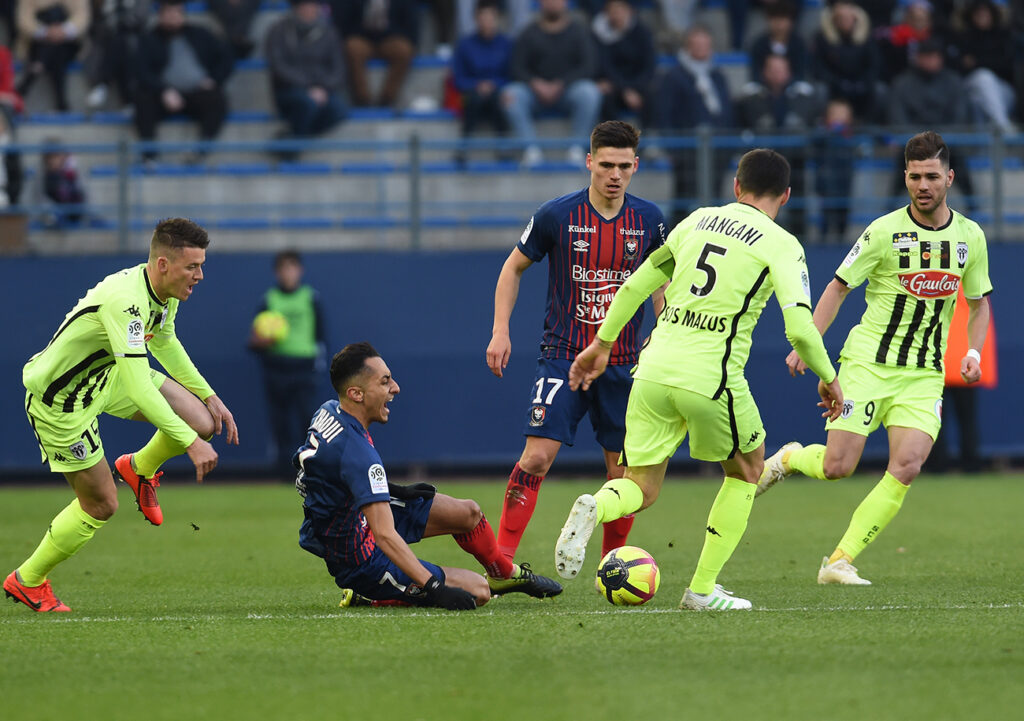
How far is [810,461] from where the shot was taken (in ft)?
26.8

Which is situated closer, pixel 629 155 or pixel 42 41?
pixel 629 155

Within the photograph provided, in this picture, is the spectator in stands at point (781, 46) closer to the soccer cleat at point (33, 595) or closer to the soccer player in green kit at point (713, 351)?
the soccer player in green kit at point (713, 351)

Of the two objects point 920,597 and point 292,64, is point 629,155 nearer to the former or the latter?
point 920,597

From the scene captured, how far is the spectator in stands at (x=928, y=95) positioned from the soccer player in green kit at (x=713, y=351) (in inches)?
426

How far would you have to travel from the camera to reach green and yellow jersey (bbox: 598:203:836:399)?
6477 mm

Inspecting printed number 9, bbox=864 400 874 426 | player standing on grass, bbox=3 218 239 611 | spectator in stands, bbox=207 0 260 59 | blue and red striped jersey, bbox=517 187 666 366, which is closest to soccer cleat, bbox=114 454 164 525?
player standing on grass, bbox=3 218 239 611

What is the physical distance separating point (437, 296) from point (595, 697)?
443 inches

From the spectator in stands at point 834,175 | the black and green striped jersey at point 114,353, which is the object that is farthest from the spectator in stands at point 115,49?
the black and green striped jersey at point 114,353

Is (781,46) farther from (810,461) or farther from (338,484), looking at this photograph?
(338,484)

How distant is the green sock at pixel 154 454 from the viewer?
7664 mm

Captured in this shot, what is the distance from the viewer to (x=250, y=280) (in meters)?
15.9

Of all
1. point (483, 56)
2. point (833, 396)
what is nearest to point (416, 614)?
point (833, 396)

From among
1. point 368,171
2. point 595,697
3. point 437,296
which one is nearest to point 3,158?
point 368,171

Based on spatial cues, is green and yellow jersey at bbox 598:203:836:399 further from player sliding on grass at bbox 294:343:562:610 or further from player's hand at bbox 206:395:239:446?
player's hand at bbox 206:395:239:446
